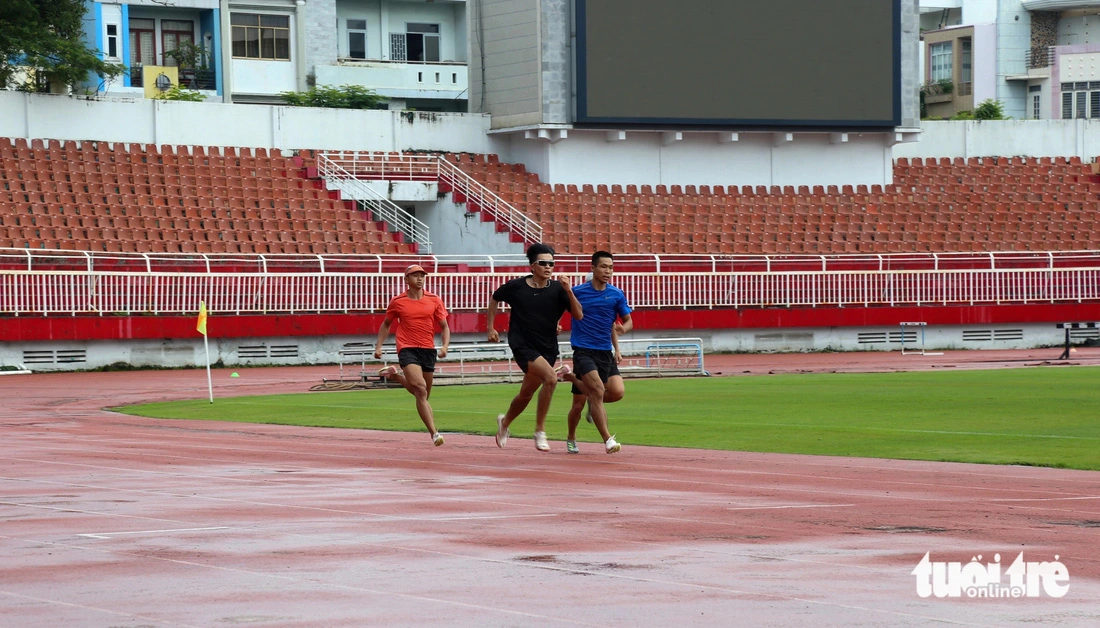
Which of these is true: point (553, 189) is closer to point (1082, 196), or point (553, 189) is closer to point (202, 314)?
point (1082, 196)

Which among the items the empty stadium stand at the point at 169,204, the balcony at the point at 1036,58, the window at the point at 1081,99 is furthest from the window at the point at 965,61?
the empty stadium stand at the point at 169,204

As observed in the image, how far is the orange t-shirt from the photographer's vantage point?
16.9 m

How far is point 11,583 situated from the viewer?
784 cm

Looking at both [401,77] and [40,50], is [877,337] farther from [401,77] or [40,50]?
[401,77]

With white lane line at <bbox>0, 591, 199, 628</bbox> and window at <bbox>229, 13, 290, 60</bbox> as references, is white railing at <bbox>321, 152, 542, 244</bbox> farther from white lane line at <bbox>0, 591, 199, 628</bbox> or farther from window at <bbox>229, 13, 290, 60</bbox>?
white lane line at <bbox>0, 591, 199, 628</bbox>

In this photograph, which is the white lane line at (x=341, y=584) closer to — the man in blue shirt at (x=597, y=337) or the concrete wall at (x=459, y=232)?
the man in blue shirt at (x=597, y=337)

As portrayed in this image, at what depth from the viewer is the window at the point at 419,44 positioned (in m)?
70.4

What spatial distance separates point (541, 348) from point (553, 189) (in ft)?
104

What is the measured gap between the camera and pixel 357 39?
69562 mm

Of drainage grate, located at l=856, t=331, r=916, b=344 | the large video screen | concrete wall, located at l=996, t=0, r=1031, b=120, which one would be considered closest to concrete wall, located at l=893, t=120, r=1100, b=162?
the large video screen

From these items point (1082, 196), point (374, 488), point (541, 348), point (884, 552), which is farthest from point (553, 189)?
point (884, 552)

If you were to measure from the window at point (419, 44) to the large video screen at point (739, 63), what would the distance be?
26090 millimetres

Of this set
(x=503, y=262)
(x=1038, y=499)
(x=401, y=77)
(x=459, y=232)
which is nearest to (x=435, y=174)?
(x=459, y=232)

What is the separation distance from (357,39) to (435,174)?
2488 centimetres
